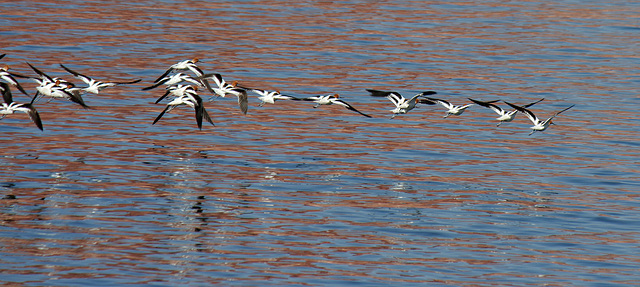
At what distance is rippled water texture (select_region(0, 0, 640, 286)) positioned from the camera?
65.1 feet

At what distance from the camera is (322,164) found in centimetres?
2761

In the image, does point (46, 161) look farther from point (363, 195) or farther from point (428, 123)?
point (428, 123)

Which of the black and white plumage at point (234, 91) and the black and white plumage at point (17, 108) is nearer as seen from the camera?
the black and white plumage at point (17, 108)

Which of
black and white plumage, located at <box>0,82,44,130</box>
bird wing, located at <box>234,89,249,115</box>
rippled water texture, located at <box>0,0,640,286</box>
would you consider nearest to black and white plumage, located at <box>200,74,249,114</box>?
bird wing, located at <box>234,89,249,115</box>

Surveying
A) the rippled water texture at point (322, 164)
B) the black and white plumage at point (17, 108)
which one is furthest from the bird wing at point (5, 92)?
the rippled water texture at point (322, 164)

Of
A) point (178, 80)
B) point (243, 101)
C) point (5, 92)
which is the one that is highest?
point (178, 80)

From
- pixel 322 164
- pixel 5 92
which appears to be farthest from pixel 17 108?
pixel 322 164

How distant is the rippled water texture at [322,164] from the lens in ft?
65.1

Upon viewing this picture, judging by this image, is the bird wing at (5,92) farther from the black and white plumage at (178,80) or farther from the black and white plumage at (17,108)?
the black and white plumage at (178,80)

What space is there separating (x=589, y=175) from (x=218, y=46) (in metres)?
22.2

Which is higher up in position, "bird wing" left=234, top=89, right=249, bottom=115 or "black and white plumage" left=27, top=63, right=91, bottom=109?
"bird wing" left=234, top=89, right=249, bottom=115

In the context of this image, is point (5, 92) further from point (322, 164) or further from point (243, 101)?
point (322, 164)

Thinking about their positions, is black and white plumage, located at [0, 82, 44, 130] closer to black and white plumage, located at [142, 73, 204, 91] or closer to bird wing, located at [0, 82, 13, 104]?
bird wing, located at [0, 82, 13, 104]

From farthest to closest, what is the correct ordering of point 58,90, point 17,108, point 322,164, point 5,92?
point 58,90 < point 322,164 < point 5,92 < point 17,108
